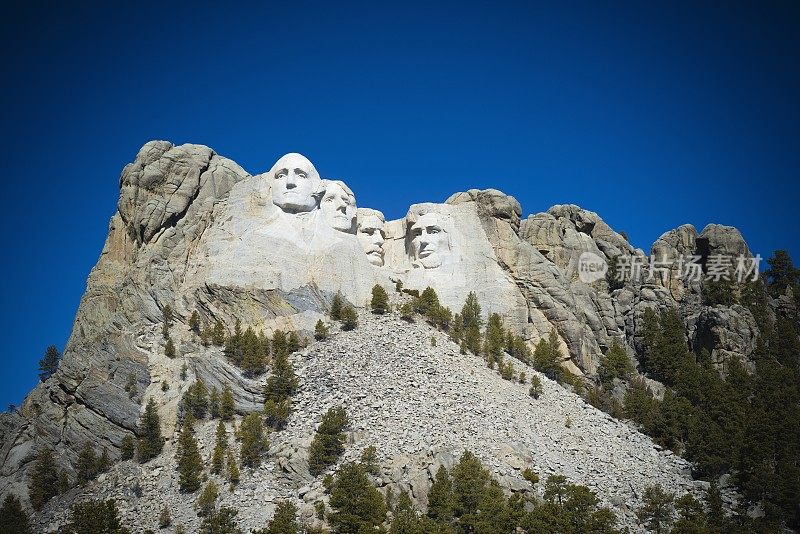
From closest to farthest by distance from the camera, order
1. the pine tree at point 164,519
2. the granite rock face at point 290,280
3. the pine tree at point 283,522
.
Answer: the pine tree at point 283,522 → the pine tree at point 164,519 → the granite rock face at point 290,280

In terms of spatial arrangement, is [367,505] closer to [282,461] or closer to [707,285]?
[282,461]

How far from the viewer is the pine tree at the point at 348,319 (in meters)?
76.9

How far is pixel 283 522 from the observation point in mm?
58531

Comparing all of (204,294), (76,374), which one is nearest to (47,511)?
(76,374)

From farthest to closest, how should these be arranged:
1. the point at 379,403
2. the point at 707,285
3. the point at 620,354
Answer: the point at 707,285 < the point at 620,354 < the point at 379,403

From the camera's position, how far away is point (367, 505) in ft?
194

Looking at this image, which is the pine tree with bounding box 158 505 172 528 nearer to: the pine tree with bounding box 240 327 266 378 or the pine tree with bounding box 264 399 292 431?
the pine tree with bounding box 264 399 292 431

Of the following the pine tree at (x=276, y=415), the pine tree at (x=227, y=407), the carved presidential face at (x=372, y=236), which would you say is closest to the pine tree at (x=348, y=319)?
the pine tree at (x=276, y=415)

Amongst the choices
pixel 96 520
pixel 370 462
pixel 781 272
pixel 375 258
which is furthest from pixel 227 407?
pixel 781 272

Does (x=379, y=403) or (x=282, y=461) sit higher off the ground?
(x=379, y=403)

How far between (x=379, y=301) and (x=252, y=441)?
676 inches

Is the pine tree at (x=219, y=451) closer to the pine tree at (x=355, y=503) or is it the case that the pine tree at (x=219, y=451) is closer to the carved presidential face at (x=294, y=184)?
the pine tree at (x=355, y=503)

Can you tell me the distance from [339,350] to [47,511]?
19.9 m

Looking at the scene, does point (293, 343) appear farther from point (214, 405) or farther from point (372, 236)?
point (372, 236)
